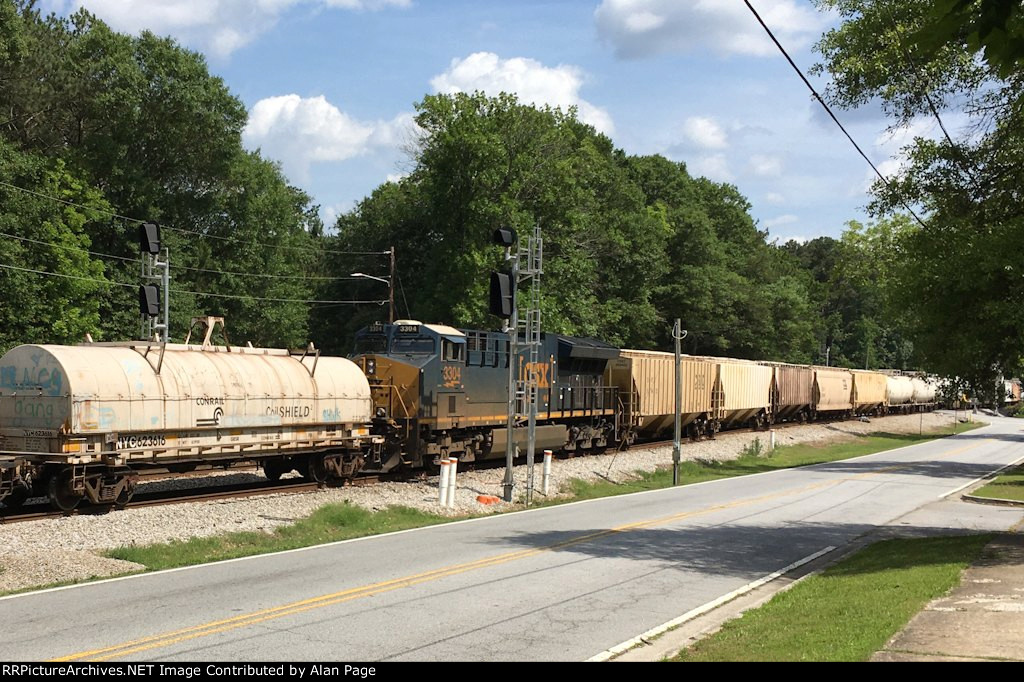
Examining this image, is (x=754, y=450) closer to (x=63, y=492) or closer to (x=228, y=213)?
(x=63, y=492)

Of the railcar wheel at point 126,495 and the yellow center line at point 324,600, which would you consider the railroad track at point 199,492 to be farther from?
the yellow center line at point 324,600

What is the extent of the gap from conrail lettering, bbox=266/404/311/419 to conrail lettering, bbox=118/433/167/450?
296cm

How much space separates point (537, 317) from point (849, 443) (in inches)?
1402

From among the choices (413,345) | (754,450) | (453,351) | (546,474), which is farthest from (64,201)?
(754,450)

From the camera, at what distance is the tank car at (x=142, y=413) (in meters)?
18.6

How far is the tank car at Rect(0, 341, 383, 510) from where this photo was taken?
61.1 ft

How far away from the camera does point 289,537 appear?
18906 mm

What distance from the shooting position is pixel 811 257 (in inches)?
6496

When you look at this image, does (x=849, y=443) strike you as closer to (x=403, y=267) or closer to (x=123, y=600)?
(x=403, y=267)

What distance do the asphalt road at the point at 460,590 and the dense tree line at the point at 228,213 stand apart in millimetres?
23549

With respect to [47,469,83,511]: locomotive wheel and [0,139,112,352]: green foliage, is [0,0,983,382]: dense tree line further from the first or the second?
[47,469,83,511]: locomotive wheel

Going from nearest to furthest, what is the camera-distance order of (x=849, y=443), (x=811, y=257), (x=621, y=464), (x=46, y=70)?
(x=621, y=464) → (x=46, y=70) → (x=849, y=443) → (x=811, y=257)

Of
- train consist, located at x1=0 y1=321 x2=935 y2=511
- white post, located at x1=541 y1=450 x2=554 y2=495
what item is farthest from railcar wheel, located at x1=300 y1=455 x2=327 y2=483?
white post, located at x1=541 y1=450 x2=554 y2=495

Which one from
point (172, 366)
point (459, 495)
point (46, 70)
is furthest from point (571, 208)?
point (172, 366)
